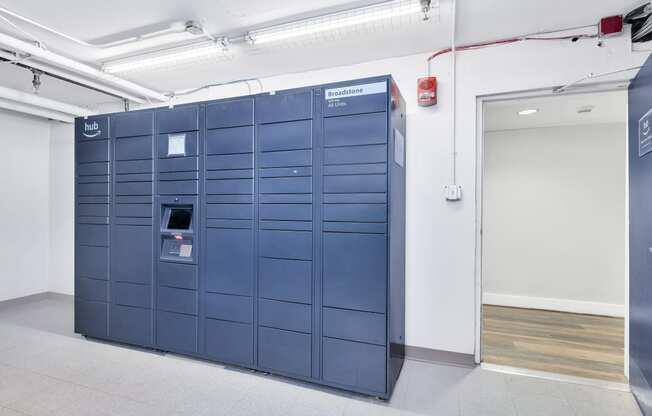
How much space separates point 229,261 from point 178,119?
1.30 metres

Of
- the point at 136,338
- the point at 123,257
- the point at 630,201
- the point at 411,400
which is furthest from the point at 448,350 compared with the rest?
the point at 123,257

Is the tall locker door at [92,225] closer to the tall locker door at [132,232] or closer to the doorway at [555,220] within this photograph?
the tall locker door at [132,232]

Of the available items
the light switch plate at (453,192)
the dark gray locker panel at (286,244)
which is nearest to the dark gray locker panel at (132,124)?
the dark gray locker panel at (286,244)

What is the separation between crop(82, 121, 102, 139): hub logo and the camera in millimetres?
3104

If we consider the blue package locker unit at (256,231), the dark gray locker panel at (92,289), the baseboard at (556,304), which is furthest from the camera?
the baseboard at (556,304)

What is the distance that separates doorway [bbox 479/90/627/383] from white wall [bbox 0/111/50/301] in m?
5.87

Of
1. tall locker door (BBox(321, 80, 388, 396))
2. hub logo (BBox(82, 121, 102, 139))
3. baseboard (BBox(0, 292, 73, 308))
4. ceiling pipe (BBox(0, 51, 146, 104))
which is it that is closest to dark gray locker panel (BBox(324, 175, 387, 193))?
tall locker door (BBox(321, 80, 388, 396))

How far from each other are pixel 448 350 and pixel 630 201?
1.72 m

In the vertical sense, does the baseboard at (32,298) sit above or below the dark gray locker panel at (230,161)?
below

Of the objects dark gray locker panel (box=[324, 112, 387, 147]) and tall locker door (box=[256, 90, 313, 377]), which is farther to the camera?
tall locker door (box=[256, 90, 313, 377])

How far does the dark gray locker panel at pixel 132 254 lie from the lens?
2.89 metres

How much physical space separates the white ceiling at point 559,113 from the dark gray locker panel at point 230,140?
2.24 m

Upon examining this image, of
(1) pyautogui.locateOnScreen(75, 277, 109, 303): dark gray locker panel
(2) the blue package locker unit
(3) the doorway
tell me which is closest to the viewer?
(2) the blue package locker unit

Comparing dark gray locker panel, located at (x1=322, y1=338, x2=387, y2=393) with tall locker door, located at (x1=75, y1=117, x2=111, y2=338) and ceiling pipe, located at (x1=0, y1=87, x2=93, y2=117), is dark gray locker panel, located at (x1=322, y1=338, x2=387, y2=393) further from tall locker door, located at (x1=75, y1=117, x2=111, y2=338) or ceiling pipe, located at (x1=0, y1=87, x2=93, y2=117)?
ceiling pipe, located at (x1=0, y1=87, x2=93, y2=117)
